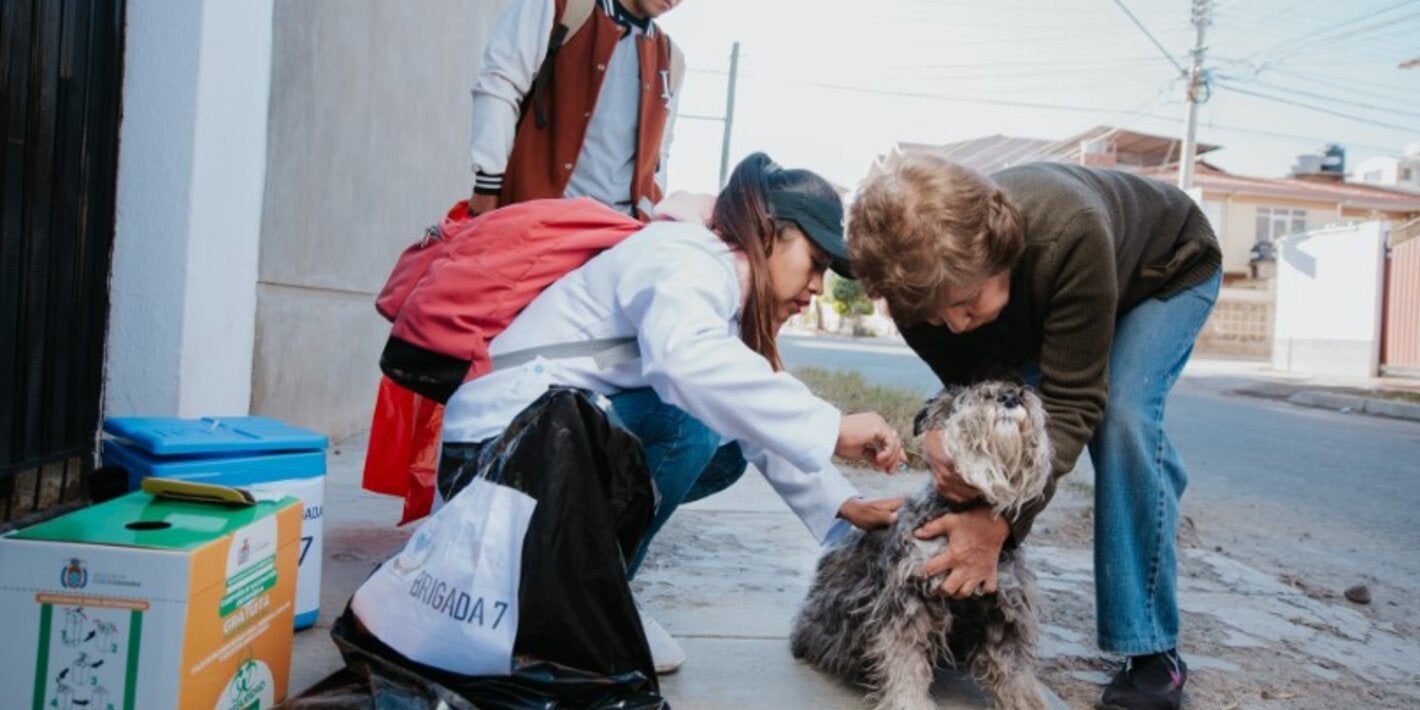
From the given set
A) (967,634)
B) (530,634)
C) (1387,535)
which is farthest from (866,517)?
(1387,535)

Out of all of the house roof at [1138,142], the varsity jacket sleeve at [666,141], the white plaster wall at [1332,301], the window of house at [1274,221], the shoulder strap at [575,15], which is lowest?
the varsity jacket sleeve at [666,141]

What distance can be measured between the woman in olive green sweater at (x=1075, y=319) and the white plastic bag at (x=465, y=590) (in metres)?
0.97

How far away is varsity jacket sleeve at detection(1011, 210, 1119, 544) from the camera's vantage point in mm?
2287

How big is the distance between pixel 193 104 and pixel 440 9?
4.77 meters

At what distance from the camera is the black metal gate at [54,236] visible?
7.94 ft

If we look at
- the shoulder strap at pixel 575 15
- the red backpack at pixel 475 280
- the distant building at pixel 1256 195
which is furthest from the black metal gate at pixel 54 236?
the distant building at pixel 1256 195

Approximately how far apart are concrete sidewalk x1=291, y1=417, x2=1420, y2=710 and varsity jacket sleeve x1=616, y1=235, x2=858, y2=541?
2.27ft

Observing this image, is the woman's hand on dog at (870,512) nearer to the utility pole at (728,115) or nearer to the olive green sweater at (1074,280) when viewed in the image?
the olive green sweater at (1074,280)

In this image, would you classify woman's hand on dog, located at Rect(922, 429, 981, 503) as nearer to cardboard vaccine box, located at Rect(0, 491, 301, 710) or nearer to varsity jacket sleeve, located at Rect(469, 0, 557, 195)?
cardboard vaccine box, located at Rect(0, 491, 301, 710)

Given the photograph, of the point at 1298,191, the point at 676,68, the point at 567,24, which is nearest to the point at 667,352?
the point at 567,24

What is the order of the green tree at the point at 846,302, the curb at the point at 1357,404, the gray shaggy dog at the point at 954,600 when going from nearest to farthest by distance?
the gray shaggy dog at the point at 954,600 → the curb at the point at 1357,404 → the green tree at the point at 846,302

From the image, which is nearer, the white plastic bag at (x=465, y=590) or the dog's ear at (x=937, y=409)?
the white plastic bag at (x=465, y=590)

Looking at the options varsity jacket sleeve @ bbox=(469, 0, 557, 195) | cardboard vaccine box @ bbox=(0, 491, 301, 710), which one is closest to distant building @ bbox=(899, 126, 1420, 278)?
varsity jacket sleeve @ bbox=(469, 0, 557, 195)

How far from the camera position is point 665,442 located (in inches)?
98.2
